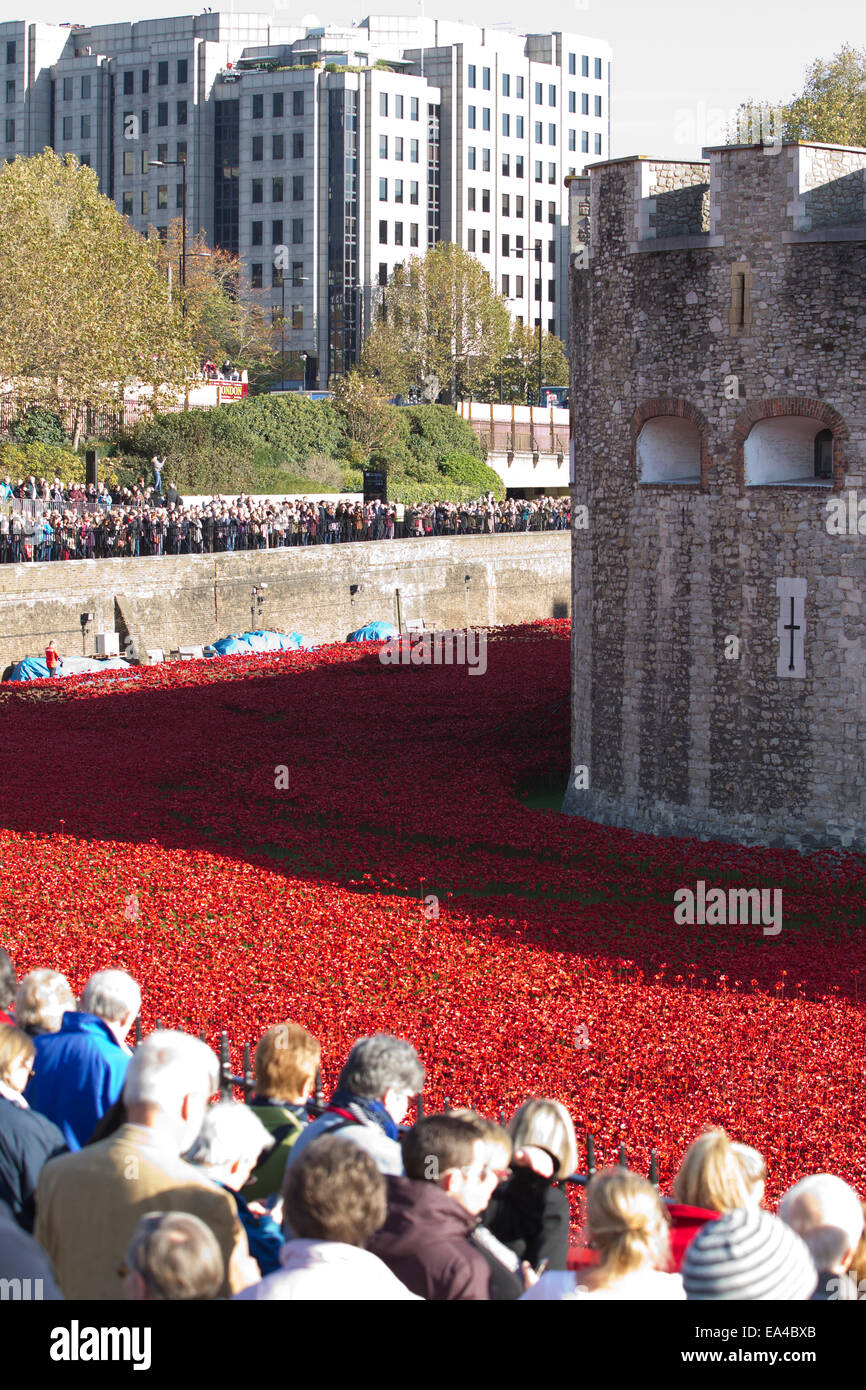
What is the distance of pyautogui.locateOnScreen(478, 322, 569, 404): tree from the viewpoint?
313 feet

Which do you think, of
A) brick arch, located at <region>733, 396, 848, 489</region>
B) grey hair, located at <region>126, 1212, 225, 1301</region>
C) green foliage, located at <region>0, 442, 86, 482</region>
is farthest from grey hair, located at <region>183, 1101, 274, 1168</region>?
green foliage, located at <region>0, 442, 86, 482</region>

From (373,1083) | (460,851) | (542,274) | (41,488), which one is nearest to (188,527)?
(41,488)

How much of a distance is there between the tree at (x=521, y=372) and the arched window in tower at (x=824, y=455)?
7359 centimetres

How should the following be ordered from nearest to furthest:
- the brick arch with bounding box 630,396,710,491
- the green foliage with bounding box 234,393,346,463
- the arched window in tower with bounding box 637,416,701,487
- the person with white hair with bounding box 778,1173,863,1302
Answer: the person with white hair with bounding box 778,1173,863,1302 < the brick arch with bounding box 630,396,710,491 < the arched window in tower with bounding box 637,416,701,487 < the green foliage with bounding box 234,393,346,463

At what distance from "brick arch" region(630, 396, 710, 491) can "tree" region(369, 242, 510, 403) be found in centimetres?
7004

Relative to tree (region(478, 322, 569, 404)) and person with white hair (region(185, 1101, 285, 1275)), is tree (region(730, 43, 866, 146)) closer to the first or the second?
tree (region(478, 322, 569, 404))

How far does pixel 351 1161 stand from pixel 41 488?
1837 inches

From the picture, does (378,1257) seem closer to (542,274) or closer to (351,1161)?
(351,1161)

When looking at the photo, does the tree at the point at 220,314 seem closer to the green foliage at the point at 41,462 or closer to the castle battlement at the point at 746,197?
the green foliage at the point at 41,462

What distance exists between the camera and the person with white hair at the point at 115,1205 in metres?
6.33

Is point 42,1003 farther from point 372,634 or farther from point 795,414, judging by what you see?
point 372,634

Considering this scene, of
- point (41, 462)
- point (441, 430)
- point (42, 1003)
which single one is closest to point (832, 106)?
point (441, 430)

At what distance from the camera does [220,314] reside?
8912 centimetres

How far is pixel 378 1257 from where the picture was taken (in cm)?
632
